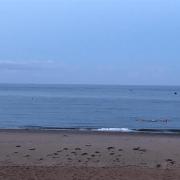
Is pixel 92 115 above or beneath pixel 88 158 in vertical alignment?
beneath

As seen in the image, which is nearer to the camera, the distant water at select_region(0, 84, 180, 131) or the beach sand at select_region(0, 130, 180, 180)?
the beach sand at select_region(0, 130, 180, 180)

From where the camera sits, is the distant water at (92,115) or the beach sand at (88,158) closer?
the beach sand at (88,158)

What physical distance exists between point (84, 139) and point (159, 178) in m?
11.9

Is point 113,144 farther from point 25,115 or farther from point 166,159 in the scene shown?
point 25,115

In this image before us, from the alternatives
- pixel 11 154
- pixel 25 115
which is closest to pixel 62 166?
pixel 11 154

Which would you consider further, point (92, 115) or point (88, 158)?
point (92, 115)

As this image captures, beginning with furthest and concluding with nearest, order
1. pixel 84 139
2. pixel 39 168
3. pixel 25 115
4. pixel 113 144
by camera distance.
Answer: pixel 25 115 < pixel 84 139 < pixel 113 144 < pixel 39 168

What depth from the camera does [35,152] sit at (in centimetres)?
2005

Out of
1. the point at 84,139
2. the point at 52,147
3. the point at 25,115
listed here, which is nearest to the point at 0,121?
the point at 25,115

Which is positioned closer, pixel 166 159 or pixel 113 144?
pixel 166 159

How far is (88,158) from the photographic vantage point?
18031 mm

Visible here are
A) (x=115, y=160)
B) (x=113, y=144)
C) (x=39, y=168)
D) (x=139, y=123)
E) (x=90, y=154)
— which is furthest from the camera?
(x=139, y=123)

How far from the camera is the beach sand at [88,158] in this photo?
14122 mm

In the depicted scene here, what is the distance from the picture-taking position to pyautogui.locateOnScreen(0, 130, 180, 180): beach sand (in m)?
14.1
